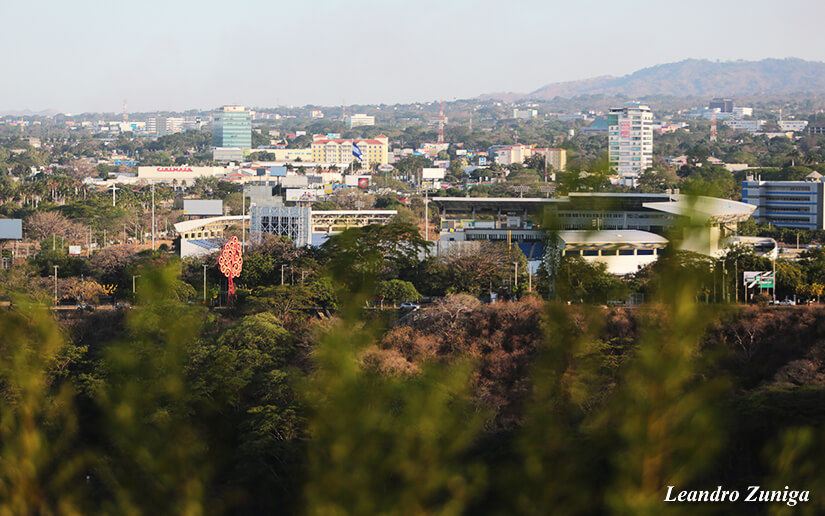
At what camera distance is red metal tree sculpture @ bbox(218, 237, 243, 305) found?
12.4m

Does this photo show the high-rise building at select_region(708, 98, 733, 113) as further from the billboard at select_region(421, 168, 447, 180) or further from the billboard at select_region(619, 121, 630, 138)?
the billboard at select_region(421, 168, 447, 180)

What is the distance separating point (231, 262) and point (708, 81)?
139 metres

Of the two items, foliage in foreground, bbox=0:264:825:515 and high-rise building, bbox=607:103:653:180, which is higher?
high-rise building, bbox=607:103:653:180

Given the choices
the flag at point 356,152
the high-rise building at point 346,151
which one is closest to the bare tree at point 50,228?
the high-rise building at point 346,151

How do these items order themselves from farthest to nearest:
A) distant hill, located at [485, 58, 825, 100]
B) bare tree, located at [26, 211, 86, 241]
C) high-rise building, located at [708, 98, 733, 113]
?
distant hill, located at [485, 58, 825, 100] → high-rise building, located at [708, 98, 733, 113] → bare tree, located at [26, 211, 86, 241]

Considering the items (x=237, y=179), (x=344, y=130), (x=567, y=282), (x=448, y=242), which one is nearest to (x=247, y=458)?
(x=567, y=282)

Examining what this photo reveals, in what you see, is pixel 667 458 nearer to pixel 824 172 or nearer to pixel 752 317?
pixel 752 317

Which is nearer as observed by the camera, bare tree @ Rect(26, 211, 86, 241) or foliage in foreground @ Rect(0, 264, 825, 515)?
foliage in foreground @ Rect(0, 264, 825, 515)

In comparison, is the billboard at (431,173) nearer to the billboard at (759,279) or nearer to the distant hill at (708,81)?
the billboard at (759,279)

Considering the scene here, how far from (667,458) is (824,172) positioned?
1072 inches

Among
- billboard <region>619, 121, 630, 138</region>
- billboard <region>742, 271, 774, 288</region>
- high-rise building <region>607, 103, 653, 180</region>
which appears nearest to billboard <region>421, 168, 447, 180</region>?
high-rise building <region>607, 103, 653, 180</region>

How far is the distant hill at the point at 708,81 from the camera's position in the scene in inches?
5300

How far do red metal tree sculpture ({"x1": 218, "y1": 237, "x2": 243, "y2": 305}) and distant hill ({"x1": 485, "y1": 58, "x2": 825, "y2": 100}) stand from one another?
123544mm

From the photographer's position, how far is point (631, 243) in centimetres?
1251
